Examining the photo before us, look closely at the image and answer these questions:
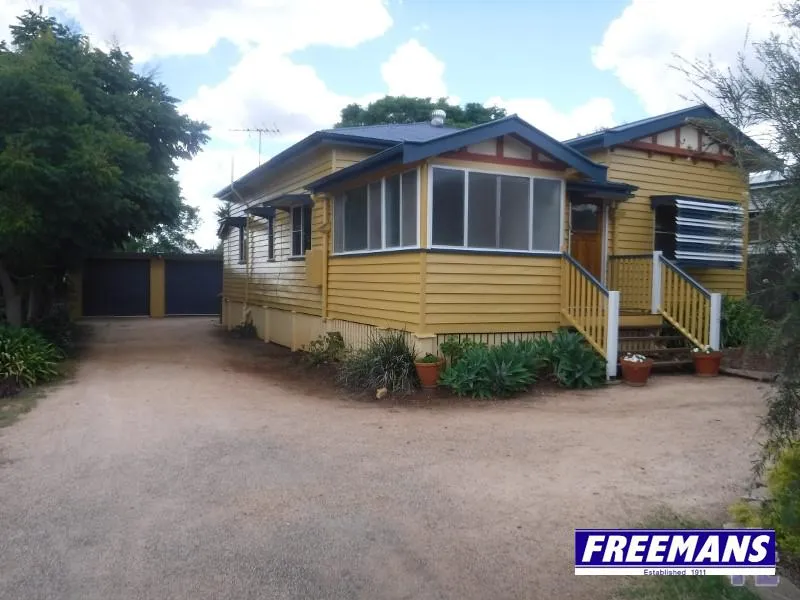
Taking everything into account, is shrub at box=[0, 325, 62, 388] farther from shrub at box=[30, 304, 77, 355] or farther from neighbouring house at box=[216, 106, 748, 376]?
neighbouring house at box=[216, 106, 748, 376]

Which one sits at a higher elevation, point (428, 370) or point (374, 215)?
point (374, 215)

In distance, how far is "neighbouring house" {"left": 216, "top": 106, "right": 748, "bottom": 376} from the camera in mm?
9617

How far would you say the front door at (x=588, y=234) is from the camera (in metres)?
12.2

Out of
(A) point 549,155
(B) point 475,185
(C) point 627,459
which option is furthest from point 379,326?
(C) point 627,459

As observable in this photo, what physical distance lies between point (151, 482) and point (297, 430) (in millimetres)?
2006

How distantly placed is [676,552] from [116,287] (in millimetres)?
25452

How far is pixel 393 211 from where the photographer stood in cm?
1038

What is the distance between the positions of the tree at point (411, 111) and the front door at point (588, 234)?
78.1 feet

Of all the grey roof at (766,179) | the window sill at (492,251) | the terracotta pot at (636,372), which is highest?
the grey roof at (766,179)

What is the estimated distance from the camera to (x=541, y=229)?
10.4 m

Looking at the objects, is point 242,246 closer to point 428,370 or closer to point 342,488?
point 428,370

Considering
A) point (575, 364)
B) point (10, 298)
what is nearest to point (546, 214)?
point (575, 364)

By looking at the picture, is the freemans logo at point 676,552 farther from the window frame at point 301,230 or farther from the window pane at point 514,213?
the window frame at point 301,230

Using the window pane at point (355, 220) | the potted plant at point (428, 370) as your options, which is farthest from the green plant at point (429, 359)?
the window pane at point (355, 220)
